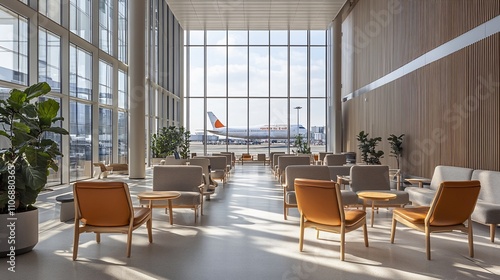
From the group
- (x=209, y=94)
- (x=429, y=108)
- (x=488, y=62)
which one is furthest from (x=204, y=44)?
(x=488, y=62)

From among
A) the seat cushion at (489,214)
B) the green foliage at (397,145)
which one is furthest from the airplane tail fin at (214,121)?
the seat cushion at (489,214)

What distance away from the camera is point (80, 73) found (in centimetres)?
1174

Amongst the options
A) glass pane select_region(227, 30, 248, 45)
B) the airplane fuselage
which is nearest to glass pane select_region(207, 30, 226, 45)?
glass pane select_region(227, 30, 248, 45)

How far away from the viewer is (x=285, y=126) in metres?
21.5

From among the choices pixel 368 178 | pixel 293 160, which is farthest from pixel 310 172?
pixel 293 160

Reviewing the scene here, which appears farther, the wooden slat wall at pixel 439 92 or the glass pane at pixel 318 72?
the glass pane at pixel 318 72

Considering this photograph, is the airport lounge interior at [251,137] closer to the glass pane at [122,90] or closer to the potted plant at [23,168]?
the potted plant at [23,168]

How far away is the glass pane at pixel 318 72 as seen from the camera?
853 inches

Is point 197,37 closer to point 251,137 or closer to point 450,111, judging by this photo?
point 251,137

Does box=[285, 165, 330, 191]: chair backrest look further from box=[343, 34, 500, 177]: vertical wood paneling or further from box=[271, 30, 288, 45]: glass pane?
box=[271, 30, 288, 45]: glass pane

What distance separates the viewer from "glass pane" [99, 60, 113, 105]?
1321cm

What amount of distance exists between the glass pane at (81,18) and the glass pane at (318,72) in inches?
493

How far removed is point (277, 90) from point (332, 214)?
56.4ft

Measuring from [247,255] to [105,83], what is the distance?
10767 millimetres
